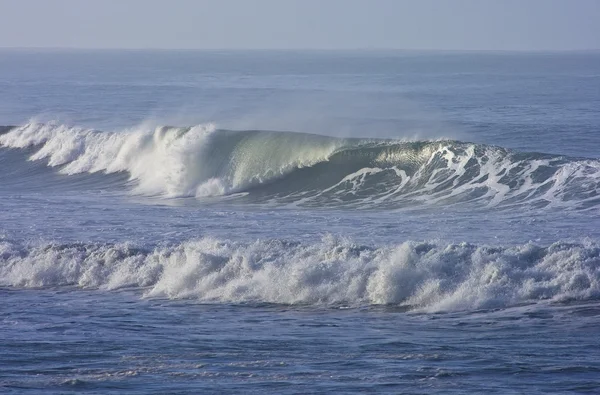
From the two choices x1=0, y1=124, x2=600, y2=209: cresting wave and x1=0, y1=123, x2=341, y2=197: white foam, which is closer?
x1=0, y1=124, x2=600, y2=209: cresting wave

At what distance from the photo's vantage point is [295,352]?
42.2 feet

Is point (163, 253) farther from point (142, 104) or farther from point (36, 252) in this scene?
point (142, 104)

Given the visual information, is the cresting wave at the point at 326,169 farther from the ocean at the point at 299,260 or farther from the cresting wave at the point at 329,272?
the cresting wave at the point at 329,272

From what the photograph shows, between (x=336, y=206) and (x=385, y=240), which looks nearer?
(x=385, y=240)

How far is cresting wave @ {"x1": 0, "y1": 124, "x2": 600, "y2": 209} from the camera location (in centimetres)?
2452

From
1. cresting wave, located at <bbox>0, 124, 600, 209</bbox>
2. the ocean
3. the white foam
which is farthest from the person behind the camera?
the white foam

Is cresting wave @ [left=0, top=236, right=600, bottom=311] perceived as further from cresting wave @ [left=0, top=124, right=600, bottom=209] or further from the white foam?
the white foam

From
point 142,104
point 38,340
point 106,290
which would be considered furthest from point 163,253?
point 142,104

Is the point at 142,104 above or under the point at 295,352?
above

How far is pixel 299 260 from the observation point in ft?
57.5

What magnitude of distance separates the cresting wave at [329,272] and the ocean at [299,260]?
0.12ft

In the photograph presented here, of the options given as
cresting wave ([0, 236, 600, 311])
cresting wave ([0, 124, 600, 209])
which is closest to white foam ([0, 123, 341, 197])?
cresting wave ([0, 124, 600, 209])

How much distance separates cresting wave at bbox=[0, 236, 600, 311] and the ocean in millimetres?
37

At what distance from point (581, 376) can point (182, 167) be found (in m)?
19.8
